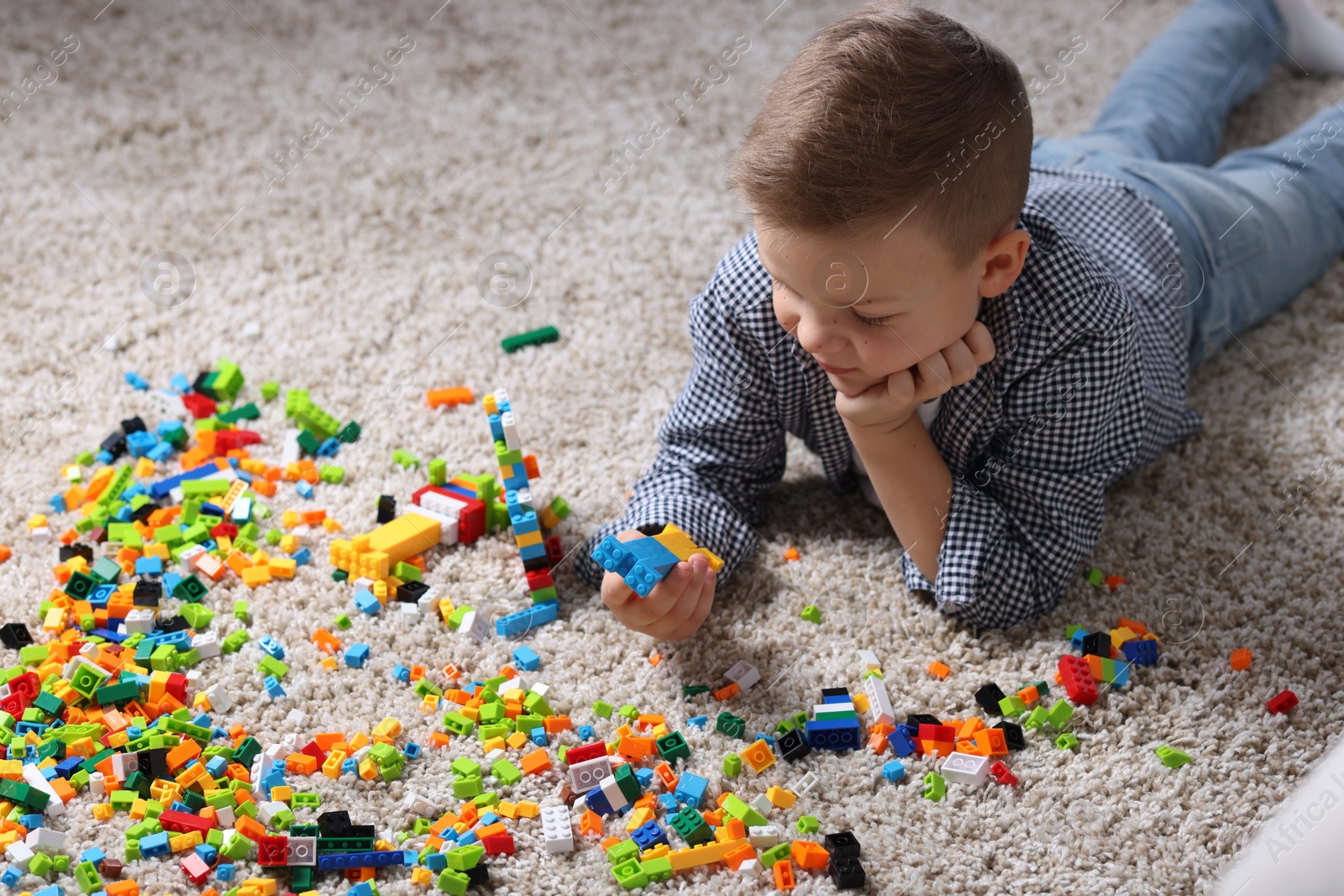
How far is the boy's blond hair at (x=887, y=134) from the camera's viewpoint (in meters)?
0.91

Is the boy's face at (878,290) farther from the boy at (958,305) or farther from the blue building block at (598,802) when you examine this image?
the blue building block at (598,802)

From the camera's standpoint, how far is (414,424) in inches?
56.6

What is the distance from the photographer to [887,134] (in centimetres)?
91

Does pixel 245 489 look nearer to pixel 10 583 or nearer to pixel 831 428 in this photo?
pixel 10 583

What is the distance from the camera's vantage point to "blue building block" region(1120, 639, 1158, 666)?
112cm

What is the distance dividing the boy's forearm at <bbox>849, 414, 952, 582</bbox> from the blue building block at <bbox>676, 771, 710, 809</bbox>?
0.34 m

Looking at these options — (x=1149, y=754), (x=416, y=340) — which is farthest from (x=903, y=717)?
(x=416, y=340)

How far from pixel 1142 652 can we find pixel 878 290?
48cm

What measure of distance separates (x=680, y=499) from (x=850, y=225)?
411 millimetres

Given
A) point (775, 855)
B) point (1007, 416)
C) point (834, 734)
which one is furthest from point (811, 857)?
point (1007, 416)

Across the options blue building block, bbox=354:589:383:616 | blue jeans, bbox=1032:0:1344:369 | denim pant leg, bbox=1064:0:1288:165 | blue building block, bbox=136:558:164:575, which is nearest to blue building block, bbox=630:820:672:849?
blue building block, bbox=354:589:383:616

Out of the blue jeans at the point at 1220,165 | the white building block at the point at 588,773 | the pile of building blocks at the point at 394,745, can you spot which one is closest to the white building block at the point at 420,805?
the pile of building blocks at the point at 394,745

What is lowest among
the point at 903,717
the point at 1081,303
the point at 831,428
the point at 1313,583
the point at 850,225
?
the point at 1313,583

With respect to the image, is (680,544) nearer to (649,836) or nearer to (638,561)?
(638,561)
